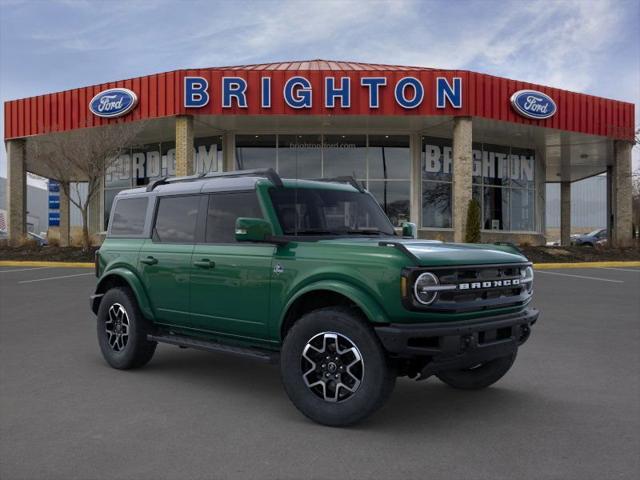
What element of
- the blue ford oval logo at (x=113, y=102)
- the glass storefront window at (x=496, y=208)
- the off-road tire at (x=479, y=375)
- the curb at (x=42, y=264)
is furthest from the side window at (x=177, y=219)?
the glass storefront window at (x=496, y=208)

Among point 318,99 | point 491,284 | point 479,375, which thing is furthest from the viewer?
point 318,99

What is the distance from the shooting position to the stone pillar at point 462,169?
860 inches

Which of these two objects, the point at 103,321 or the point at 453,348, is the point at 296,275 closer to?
the point at 453,348

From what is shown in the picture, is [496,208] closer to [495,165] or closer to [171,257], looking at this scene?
[495,165]

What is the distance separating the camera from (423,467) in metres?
3.55

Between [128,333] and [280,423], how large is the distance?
94.2 inches

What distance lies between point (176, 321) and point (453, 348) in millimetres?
2784

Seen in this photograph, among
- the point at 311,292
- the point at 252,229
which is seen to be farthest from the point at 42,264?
the point at 311,292

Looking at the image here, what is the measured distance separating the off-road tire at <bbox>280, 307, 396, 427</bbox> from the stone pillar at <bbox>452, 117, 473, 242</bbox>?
1815 centimetres

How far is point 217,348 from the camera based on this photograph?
5.16m

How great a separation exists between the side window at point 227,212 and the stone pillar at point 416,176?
20670 millimetres

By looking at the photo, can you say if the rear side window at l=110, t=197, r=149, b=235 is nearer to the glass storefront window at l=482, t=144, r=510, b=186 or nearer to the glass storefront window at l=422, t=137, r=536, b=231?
the glass storefront window at l=422, t=137, r=536, b=231

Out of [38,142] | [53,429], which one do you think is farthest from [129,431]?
[38,142]

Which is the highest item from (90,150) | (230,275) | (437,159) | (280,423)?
(437,159)
